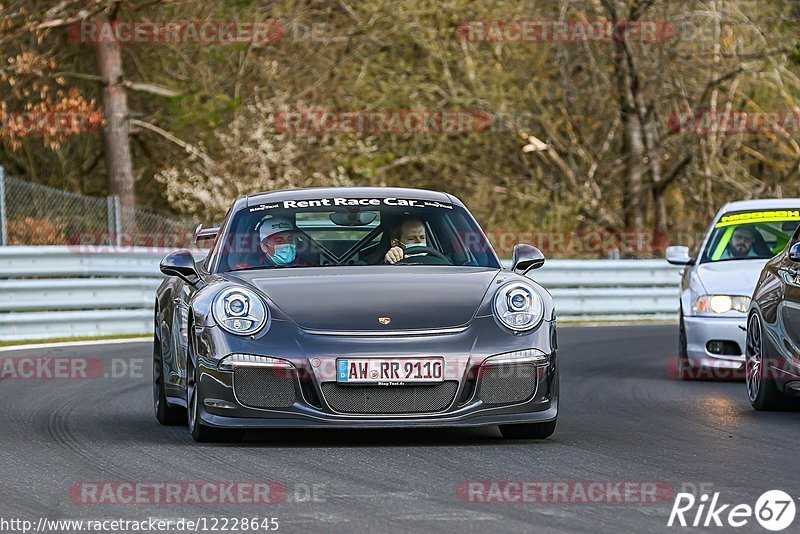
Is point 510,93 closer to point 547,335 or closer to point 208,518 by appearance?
point 547,335

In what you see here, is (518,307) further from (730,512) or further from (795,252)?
(730,512)

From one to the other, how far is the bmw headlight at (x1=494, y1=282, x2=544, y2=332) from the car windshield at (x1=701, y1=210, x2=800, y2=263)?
18.2ft

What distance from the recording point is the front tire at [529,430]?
851 centimetres


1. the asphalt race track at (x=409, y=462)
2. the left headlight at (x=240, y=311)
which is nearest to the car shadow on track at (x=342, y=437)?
the asphalt race track at (x=409, y=462)

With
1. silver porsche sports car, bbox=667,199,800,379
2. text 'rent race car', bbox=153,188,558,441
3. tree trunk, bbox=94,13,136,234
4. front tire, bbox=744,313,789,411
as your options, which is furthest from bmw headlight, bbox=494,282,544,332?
tree trunk, bbox=94,13,136,234

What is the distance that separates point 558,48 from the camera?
3158 centimetres

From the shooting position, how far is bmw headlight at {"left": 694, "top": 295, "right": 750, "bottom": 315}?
41.9 ft

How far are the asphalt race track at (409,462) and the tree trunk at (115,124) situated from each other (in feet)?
57.4

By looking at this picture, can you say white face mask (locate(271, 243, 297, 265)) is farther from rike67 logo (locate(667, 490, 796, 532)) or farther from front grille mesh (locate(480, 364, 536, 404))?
rike67 logo (locate(667, 490, 796, 532))

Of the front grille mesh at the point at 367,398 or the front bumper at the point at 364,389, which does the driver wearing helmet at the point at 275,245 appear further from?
the front grille mesh at the point at 367,398

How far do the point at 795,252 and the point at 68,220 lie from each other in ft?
42.8

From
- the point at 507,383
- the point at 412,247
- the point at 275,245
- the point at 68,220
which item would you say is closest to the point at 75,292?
the point at 68,220

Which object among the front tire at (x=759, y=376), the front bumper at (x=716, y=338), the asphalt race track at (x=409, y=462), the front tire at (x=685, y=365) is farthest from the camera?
the front tire at (x=685, y=365)

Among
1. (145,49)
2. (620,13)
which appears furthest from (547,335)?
(145,49)
